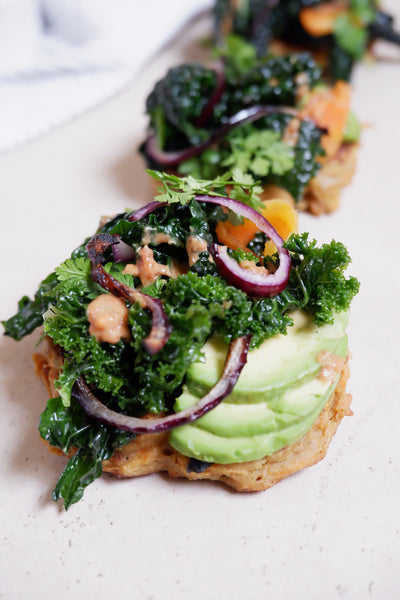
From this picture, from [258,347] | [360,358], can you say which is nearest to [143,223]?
[258,347]

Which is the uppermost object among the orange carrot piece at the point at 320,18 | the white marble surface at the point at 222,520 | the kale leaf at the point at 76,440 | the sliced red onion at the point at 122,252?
the sliced red onion at the point at 122,252

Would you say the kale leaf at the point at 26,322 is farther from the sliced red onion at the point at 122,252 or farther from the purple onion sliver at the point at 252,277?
the purple onion sliver at the point at 252,277

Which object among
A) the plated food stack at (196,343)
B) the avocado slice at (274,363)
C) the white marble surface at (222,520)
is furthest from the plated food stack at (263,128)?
the avocado slice at (274,363)

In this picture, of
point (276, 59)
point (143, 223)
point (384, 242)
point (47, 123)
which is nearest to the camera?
point (143, 223)

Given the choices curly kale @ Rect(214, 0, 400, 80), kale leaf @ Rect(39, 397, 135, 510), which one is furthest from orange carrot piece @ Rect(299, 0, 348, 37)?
kale leaf @ Rect(39, 397, 135, 510)

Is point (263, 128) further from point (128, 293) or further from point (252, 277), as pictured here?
point (128, 293)

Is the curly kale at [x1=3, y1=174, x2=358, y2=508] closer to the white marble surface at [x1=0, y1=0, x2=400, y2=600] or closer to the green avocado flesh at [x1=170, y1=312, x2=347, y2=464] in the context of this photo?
the green avocado flesh at [x1=170, y1=312, x2=347, y2=464]

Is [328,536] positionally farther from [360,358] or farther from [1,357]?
[1,357]
